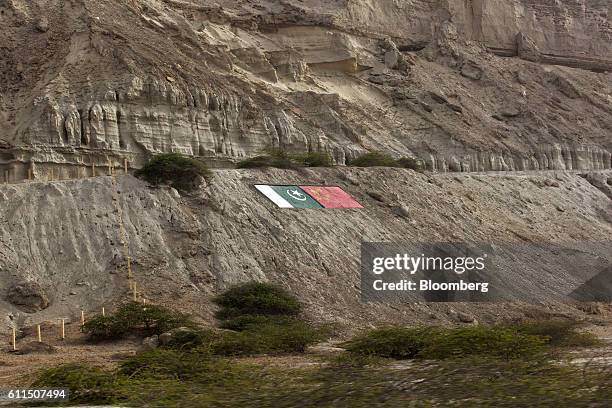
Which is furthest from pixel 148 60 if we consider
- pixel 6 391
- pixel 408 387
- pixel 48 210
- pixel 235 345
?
pixel 408 387

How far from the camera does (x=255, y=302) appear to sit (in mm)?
23391

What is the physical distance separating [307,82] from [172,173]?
21785 mm

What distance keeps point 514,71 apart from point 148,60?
29.5 m

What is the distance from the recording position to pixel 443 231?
107 ft

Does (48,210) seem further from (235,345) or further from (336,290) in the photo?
(235,345)

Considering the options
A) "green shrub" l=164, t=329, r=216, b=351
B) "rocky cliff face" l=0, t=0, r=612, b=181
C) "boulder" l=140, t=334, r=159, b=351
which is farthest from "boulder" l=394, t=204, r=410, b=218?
"green shrub" l=164, t=329, r=216, b=351

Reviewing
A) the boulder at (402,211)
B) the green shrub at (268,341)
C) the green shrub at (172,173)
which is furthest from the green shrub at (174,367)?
the boulder at (402,211)

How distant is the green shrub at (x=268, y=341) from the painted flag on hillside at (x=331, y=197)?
11713mm

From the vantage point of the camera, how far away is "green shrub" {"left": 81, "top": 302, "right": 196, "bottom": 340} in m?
20.5

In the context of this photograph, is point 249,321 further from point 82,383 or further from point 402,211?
point 402,211

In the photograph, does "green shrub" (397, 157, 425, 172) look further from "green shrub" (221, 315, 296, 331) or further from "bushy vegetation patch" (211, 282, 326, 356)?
"green shrub" (221, 315, 296, 331)

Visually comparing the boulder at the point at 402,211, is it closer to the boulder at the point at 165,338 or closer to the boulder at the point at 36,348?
→ the boulder at the point at 165,338

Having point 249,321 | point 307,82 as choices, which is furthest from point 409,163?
point 249,321

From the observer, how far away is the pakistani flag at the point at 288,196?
30.7 meters
